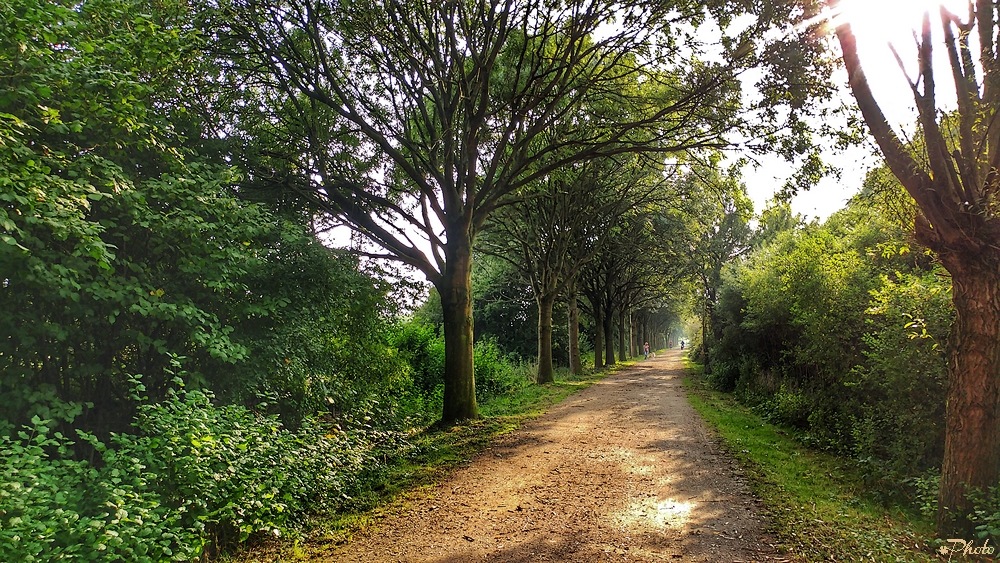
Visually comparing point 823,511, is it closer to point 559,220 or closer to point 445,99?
point 445,99

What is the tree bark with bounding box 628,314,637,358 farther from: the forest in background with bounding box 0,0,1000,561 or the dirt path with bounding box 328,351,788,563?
the dirt path with bounding box 328,351,788,563

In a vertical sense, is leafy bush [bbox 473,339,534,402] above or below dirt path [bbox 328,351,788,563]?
above

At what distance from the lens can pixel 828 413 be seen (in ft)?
31.4

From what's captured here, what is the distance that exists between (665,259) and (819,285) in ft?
62.1

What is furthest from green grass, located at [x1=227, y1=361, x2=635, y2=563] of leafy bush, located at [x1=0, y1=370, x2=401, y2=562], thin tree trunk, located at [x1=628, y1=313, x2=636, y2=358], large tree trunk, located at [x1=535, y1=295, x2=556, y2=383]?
thin tree trunk, located at [x1=628, y1=313, x2=636, y2=358]

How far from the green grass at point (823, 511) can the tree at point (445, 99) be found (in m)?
6.35

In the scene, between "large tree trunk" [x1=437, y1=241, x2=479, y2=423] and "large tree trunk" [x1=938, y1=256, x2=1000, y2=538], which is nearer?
"large tree trunk" [x1=938, y1=256, x2=1000, y2=538]

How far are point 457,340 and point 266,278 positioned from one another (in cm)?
552

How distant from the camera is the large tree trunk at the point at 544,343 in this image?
2198 centimetres

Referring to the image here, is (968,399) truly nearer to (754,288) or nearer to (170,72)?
(170,72)

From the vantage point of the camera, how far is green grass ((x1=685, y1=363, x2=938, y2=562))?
4824mm

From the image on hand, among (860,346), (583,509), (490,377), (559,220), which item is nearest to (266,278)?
(583,509)

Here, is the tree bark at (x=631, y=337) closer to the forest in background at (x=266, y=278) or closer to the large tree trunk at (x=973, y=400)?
the forest in background at (x=266, y=278)

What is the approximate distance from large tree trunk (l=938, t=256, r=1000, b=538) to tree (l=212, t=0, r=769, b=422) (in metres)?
5.92
